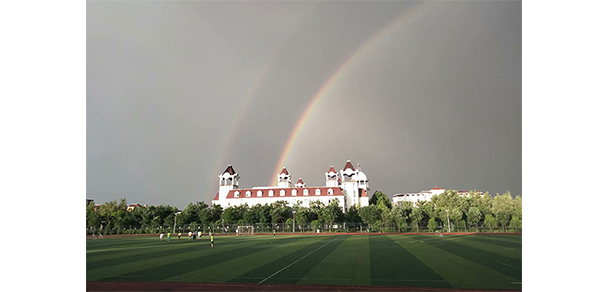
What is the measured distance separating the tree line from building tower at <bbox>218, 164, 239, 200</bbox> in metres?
35.0

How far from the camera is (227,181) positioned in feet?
404

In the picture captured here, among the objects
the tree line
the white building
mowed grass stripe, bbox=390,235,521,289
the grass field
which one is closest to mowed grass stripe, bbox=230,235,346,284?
the grass field

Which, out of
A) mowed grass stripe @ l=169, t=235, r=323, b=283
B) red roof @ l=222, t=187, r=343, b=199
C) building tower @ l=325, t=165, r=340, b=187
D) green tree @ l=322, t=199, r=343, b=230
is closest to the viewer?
mowed grass stripe @ l=169, t=235, r=323, b=283

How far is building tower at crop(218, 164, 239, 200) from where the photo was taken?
400 feet

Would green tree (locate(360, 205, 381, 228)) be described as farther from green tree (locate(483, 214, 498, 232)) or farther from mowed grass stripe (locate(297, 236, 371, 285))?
mowed grass stripe (locate(297, 236, 371, 285))

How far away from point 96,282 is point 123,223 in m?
65.5

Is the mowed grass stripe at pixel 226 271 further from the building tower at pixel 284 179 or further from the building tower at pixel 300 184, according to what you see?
the building tower at pixel 300 184

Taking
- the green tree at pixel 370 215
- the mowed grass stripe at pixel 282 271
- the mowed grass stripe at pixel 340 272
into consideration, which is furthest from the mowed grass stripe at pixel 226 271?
the green tree at pixel 370 215

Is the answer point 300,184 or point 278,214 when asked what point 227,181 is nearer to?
point 300,184

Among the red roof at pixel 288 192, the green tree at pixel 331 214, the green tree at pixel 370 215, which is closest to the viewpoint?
the green tree at pixel 331 214

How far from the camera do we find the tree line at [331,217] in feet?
210

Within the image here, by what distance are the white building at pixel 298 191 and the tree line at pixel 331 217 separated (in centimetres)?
1852
